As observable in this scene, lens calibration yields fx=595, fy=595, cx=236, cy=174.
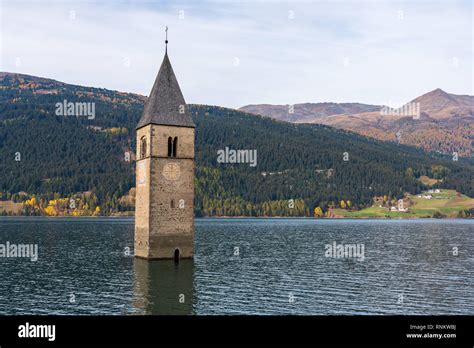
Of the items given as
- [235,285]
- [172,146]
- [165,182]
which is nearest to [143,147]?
[172,146]

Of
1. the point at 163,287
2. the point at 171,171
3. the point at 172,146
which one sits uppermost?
the point at 172,146

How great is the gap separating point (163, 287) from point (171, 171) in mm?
18043

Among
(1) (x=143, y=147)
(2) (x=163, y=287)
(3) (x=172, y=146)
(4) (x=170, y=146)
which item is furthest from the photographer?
(1) (x=143, y=147)

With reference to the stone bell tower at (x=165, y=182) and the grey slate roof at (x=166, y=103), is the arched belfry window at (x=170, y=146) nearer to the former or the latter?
the stone bell tower at (x=165, y=182)

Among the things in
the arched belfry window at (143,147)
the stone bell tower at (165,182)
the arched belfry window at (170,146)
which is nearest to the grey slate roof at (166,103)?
the stone bell tower at (165,182)

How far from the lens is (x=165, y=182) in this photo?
214 ft

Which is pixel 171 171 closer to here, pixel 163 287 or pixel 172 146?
pixel 172 146

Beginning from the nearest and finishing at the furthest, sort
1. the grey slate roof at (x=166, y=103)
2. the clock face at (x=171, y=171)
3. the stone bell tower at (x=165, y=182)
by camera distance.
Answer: the stone bell tower at (x=165, y=182), the clock face at (x=171, y=171), the grey slate roof at (x=166, y=103)

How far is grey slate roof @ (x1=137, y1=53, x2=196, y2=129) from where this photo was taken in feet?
218

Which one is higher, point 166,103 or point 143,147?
point 166,103

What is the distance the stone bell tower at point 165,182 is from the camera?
211 ft

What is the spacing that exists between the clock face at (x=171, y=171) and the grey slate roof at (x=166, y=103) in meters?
4.64
